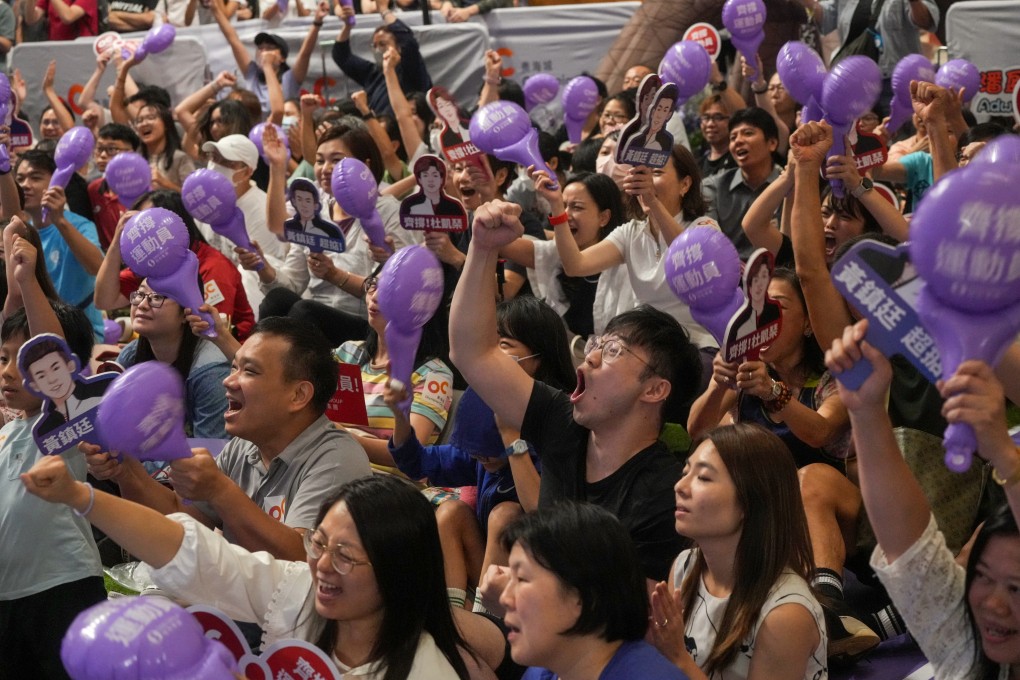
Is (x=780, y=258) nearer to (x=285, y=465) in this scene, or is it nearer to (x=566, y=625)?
(x=285, y=465)

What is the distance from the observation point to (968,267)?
1.55m

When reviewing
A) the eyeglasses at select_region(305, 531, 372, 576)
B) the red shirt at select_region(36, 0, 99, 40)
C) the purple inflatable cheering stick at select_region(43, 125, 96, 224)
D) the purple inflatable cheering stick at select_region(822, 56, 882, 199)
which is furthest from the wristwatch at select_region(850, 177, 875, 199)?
Answer: the red shirt at select_region(36, 0, 99, 40)

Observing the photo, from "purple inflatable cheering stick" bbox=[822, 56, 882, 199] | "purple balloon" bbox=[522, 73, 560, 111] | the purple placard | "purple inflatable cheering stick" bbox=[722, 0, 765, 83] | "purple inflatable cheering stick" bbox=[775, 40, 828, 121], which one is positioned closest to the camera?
the purple placard

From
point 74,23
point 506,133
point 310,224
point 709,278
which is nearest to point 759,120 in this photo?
point 506,133

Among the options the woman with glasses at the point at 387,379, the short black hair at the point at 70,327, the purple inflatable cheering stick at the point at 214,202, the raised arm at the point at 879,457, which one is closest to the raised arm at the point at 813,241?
the woman with glasses at the point at 387,379

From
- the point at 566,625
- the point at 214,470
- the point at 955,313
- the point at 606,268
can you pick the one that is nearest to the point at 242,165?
the point at 606,268

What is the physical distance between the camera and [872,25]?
604cm

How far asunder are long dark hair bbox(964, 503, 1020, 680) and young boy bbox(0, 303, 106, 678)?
1.84 meters

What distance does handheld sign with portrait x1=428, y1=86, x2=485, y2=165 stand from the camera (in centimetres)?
435

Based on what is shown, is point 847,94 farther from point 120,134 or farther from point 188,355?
point 120,134

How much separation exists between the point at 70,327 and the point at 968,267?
2.39m

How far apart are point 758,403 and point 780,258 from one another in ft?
3.23

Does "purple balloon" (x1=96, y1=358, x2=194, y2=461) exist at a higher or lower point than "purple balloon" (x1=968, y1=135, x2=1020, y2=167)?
lower

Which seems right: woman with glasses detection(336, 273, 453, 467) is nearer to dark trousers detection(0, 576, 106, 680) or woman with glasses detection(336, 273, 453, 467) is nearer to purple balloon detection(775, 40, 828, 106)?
dark trousers detection(0, 576, 106, 680)
